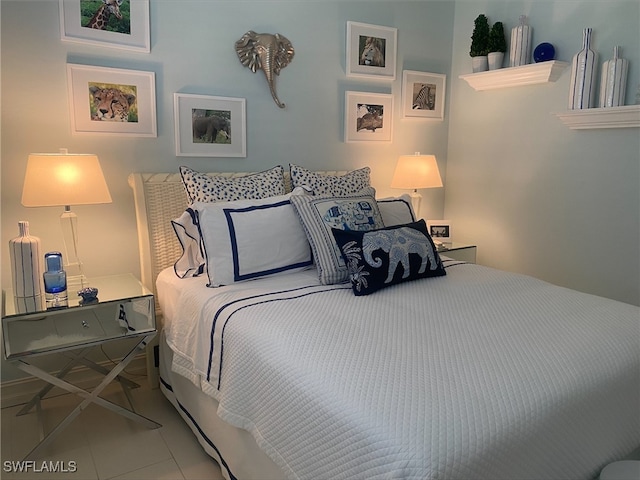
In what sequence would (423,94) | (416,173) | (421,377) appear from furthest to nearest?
(423,94) → (416,173) → (421,377)

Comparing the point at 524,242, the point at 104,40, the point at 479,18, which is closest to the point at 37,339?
the point at 104,40

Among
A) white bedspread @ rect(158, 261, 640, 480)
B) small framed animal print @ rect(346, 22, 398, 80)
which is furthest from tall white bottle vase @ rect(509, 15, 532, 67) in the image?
white bedspread @ rect(158, 261, 640, 480)

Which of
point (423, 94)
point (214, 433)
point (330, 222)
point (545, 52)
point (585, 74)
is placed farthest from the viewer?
point (423, 94)

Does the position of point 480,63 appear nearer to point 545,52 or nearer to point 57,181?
point 545,52

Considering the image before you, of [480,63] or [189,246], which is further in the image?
[480,63]

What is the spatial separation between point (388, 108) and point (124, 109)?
1.72 metres

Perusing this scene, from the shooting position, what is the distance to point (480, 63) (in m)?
3.25

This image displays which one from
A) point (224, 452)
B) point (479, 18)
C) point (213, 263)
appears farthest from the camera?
point (479, 18)

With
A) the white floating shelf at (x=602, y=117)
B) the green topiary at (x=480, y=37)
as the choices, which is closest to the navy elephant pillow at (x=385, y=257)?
the white floating shelf at (x=602, y=117)

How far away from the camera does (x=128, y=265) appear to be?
2.58 m

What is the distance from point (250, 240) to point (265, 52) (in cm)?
120

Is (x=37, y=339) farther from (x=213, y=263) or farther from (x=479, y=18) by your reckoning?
(x=479, y=18)

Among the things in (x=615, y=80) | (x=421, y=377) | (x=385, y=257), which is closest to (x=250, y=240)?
(x=385, y=257)

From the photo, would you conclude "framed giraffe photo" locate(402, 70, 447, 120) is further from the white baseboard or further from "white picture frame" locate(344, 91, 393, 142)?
the white baseboard
